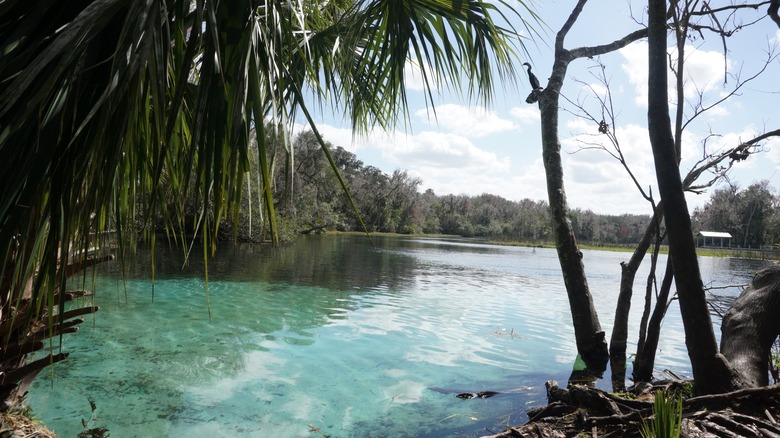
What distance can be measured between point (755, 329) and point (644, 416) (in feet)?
4.46

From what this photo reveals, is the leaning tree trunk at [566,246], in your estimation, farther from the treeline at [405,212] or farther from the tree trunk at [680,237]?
the treeline at [405,212]

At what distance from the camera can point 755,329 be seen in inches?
125

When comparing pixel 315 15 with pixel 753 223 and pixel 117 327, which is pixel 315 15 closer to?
pixel 117 327

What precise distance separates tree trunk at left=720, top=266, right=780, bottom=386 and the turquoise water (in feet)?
5.36

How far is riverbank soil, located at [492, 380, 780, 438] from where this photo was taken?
7.22 ft

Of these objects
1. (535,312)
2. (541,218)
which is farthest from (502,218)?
(535,312)

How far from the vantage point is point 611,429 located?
2.50m

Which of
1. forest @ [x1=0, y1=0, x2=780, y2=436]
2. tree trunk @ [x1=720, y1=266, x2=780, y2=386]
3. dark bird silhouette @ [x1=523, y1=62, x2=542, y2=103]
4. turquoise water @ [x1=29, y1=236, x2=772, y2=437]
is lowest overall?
turquoise water @ [x1=29, y1=236, x2=772, y2=437]

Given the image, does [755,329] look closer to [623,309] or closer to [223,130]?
[623,309]

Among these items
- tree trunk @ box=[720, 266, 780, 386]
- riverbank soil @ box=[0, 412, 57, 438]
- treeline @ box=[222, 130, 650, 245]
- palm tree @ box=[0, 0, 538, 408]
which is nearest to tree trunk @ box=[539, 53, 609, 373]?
tree trunk @ box=[720, 266, 780, 386]

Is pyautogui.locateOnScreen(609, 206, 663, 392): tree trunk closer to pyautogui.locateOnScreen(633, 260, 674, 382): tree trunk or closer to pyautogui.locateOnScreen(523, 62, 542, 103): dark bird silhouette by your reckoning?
pyautogui.locateOnScreen(633, 260, 674, 382): tree trunk

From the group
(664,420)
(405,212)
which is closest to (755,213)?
(405,212)

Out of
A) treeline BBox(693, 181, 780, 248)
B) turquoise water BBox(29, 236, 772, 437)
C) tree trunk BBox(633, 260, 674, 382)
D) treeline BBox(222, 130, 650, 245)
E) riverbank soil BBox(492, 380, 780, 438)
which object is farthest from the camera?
treeline BBox(693, 181, 780, 248)

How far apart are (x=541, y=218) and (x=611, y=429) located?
70002 millimetres
